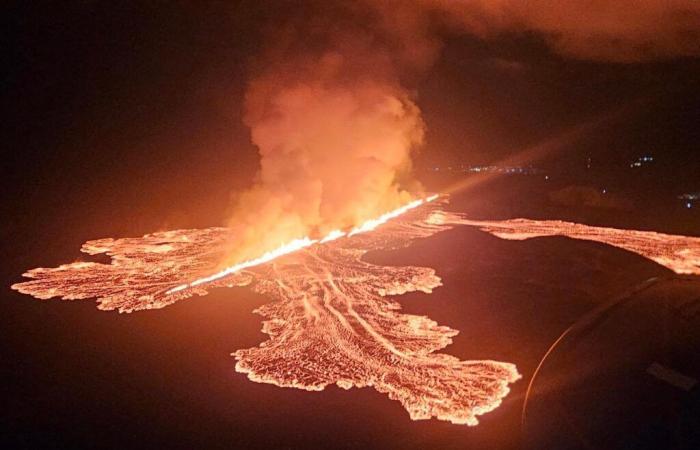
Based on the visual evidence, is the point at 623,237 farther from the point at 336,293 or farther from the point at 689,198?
the point at 689,198

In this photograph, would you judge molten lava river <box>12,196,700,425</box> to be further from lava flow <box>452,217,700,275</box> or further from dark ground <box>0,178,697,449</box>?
dark ground <box>0,178,697,449</box>

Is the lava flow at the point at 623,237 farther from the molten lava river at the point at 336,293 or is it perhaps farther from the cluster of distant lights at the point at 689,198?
the cluster of distant lights at the point at 689,198

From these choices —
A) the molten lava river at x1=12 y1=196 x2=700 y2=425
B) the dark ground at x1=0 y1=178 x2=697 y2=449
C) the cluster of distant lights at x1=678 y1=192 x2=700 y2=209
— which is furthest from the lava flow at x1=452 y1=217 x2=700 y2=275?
the cluster of distant lights at x1=678 y1=192 x2=700 y2=209

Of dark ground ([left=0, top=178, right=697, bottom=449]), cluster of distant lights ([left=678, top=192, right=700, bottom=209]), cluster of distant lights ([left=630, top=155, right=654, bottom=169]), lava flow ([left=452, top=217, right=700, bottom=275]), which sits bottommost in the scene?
dark ground ([left=0, top=178, right=697, bottom=449])

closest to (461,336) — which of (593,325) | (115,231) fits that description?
(593,325)

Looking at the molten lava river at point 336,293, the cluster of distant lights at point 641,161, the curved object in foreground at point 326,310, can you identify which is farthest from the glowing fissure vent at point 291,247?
the cluster of distant lights at point 641,161

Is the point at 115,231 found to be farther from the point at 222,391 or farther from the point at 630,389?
the point at 630,389
